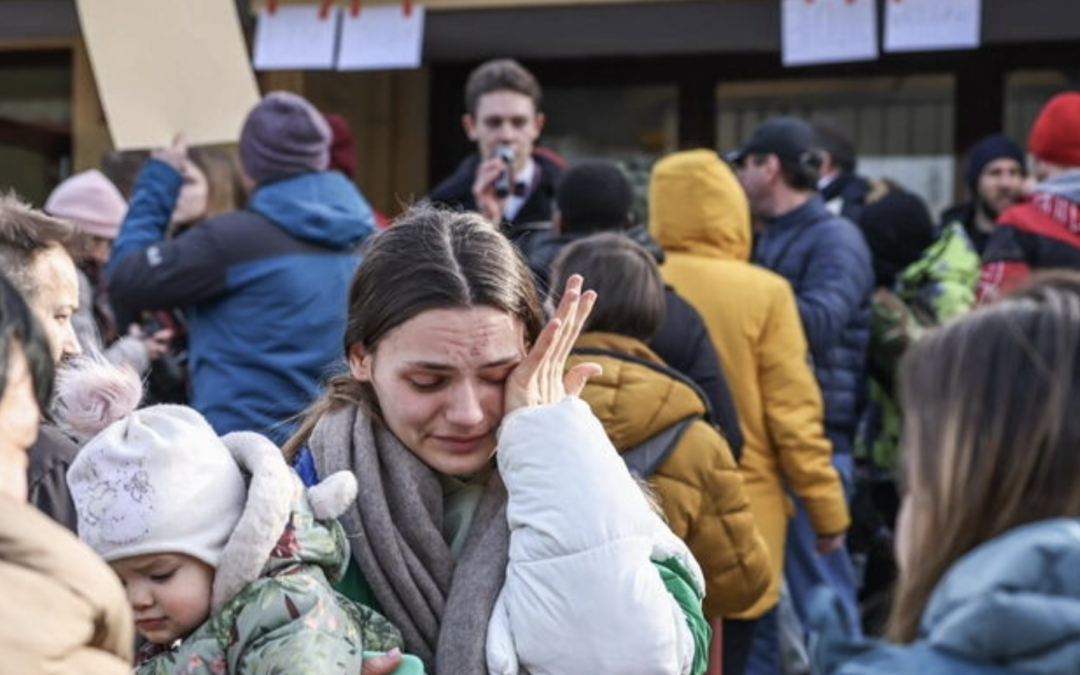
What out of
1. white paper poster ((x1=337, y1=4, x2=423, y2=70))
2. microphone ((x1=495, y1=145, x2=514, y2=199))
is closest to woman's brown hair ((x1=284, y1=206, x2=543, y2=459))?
microphone ((x1=495, y1=145, x2=514, y2=199))

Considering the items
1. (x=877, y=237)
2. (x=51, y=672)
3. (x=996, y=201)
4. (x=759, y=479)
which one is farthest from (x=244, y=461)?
(x=996, y=201)

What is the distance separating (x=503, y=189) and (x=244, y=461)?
372 cm

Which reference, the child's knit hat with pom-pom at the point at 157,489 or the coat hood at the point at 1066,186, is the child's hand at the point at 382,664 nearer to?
the child's knit hat with pom-pom at the point at 157,489

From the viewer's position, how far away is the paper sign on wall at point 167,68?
5473mm

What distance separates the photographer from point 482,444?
290 cm

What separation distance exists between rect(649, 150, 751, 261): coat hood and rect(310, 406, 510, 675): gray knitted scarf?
3.05 m

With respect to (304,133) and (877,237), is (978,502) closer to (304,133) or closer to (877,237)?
(304,133)

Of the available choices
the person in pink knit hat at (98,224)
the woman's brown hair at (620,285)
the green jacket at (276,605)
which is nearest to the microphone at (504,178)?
the person in pink knit hat at (98,224)

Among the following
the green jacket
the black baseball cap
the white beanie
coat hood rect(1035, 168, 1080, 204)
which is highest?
the black baseball cap

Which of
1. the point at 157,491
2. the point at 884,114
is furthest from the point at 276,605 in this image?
the point at 884,114

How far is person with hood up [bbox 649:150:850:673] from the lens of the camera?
19.0 feet

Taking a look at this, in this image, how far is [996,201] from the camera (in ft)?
25.6

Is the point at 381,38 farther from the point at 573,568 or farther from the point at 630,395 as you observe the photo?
the point at 573,568

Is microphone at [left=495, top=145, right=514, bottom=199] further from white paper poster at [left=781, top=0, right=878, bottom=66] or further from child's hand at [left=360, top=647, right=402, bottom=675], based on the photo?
child's hand at [left=360, top=647, right=402, bottom=675]
